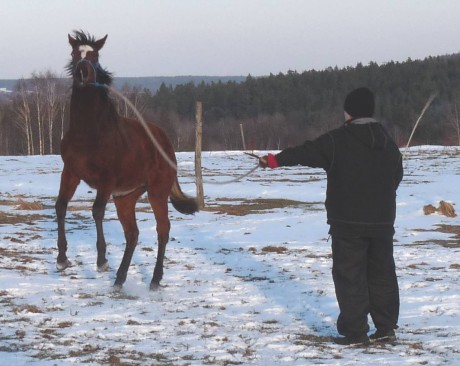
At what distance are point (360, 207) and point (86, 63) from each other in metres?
3.72

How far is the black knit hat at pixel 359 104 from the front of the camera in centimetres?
522

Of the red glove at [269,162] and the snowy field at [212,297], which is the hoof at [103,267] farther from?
the red glove at [269,162]

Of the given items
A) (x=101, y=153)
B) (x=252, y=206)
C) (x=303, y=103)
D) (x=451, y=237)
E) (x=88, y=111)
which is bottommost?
(x=451, y=237)

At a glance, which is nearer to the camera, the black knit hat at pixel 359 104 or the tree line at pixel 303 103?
the black knit hat at pixel 359 104

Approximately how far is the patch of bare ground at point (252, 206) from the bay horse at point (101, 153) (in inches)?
331

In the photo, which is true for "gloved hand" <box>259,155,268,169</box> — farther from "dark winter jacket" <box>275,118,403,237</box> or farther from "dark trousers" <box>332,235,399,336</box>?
"dark trousers" <box>332,235,399,336</box>

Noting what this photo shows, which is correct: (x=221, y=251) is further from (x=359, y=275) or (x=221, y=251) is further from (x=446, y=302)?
(x=359, y=275)

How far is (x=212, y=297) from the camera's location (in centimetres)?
707

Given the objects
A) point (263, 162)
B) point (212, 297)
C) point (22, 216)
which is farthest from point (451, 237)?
point (22, 216)

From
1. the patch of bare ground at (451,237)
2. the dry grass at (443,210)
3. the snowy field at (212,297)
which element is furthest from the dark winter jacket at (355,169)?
the dry grass at (443,210)

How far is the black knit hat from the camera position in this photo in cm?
522

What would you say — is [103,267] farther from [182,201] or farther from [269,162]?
[269,162]

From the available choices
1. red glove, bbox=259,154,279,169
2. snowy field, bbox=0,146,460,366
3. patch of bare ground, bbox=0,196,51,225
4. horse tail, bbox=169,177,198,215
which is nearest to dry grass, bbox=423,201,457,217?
snowy field, bbox=0,146,460,366

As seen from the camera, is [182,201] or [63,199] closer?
[63,199]
